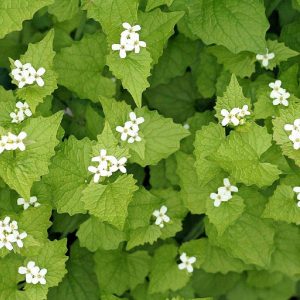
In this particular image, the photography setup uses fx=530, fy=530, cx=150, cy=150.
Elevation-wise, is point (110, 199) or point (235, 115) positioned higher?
point (235, 115)

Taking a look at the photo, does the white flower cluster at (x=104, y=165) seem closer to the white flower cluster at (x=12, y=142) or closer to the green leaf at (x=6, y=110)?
the white flower cluster at (x=12, y=142)

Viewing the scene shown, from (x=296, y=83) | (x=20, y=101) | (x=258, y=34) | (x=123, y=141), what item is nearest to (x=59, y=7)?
(x=20, y=101)

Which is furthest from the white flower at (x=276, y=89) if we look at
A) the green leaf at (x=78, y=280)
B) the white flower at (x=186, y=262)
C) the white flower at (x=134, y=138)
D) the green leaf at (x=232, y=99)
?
the green leaf at (x=78, y=280)

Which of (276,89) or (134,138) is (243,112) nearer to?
(276,89)

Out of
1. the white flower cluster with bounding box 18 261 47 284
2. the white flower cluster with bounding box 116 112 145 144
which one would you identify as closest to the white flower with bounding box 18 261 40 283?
the white flower cluster with bounding box 18 261 47 284

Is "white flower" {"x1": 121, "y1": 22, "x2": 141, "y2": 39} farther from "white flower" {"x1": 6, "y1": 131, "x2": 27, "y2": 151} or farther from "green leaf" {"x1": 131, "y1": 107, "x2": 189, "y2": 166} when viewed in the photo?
"white flower" {"x1": 6, "y1": 131, "x2": 27, "y2": 151}

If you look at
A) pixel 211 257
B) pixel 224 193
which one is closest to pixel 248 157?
pixel 224 193

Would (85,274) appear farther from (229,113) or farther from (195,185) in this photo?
(229,113)
